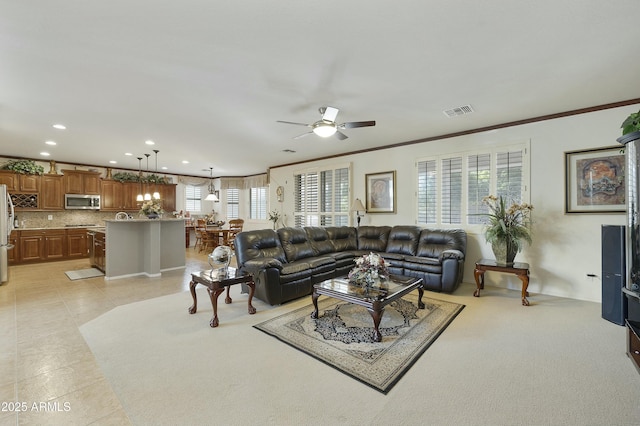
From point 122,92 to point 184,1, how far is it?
2002 mm

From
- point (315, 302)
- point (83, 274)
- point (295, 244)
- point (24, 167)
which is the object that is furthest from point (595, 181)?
point (24, 167)

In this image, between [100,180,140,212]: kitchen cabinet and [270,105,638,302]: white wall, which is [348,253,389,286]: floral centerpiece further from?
[100,180,140,212]: kitchen cabinet

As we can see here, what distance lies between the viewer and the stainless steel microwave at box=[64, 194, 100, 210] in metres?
7.33

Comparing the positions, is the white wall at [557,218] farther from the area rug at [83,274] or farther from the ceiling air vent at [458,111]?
the area rug at [83,274]

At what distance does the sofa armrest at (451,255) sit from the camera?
418cm

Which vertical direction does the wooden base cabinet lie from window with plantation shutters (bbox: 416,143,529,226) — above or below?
below

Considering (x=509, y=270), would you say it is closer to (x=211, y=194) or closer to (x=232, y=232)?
(x=232, y=232)

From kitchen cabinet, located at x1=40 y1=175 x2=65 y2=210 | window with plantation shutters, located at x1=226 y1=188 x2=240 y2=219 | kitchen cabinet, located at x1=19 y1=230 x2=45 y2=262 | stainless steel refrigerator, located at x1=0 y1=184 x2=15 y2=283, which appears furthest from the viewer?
window with plantation shutters, located at x1=226 y1=188 x2=240 y2=219

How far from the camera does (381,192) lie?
6141 millimetres

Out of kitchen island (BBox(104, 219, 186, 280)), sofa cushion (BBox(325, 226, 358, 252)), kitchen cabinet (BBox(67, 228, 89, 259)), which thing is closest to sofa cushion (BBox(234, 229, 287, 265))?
sofa cushion (BBox(325, 226, 358, 252))

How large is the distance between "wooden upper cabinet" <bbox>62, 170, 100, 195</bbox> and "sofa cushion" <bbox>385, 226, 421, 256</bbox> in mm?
8134

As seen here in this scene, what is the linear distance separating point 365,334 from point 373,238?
9.82 ft

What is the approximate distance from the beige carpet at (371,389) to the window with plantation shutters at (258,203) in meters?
6.78

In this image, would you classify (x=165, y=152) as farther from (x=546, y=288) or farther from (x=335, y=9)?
(x=546, y=288)
